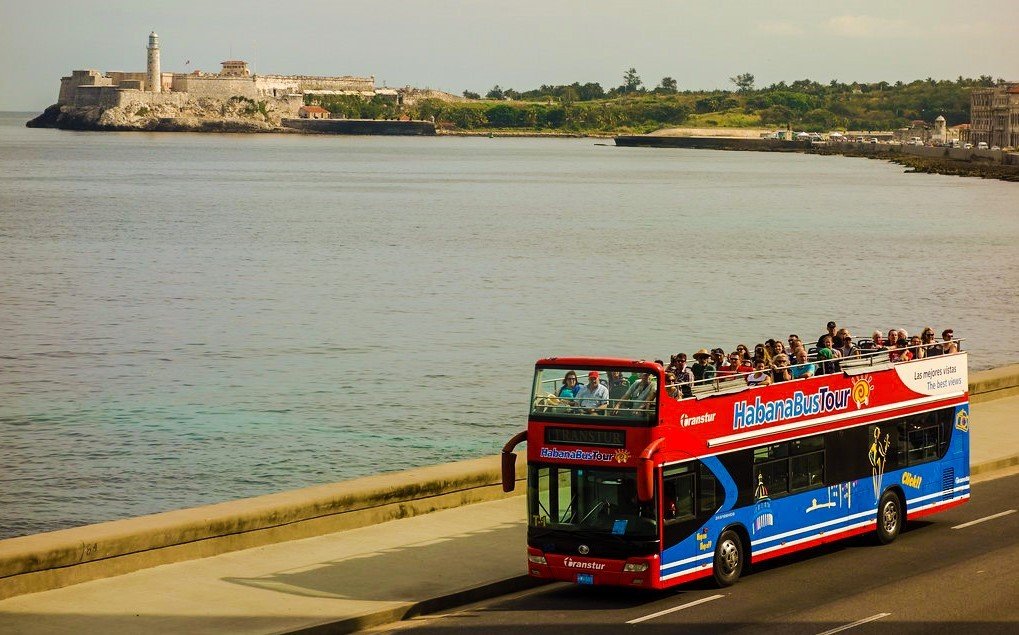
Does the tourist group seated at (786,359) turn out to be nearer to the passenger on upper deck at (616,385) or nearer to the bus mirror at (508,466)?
the passenger on upper deck at (616,385)

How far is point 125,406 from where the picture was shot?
146ft

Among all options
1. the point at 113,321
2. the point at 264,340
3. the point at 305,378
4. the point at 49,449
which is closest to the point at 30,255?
the point at 113,321

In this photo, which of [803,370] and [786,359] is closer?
[803,370]

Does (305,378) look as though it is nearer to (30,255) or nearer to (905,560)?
(905,560)

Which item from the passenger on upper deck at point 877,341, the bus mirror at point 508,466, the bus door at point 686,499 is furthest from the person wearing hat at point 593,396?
the passenger on upper deck at point 877,341

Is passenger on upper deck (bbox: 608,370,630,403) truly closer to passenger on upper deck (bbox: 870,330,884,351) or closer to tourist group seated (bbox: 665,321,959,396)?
tourist group seated (bbox: 665,321,959,396)

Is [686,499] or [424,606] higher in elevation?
[686,499]

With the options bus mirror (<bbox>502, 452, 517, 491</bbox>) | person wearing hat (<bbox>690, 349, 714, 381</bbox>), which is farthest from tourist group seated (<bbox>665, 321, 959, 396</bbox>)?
bus mirror (<bbox>502, 452, 517, 491</bbox>)

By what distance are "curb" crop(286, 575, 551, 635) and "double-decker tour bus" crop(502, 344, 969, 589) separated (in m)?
0.76

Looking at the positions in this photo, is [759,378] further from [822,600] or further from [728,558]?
[822,600]

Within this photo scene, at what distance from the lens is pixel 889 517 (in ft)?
75.8

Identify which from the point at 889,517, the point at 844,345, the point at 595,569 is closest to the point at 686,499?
the point at 595,569

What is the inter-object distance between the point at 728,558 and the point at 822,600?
1492 millimetres

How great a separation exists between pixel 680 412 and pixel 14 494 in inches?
754
